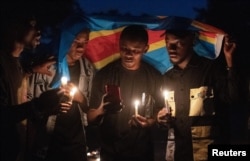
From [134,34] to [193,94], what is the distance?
1518 millimetres

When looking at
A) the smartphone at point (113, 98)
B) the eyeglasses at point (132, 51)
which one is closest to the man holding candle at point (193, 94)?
the eyeglasses at point (132, 51)

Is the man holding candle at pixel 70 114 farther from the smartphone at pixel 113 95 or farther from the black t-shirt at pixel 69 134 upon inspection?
the smartphone at pixel 113 95

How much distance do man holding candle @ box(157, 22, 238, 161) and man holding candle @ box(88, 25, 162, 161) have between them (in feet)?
1.20

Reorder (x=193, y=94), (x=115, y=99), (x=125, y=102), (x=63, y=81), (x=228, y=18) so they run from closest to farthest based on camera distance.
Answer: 1. (x=63, y=81)
2. (x=115, y=99)
3. (x=193, y=94)
4. (x=125, y=102)
5. (x=228, y=18)

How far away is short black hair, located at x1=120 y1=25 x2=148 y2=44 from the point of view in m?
8.98

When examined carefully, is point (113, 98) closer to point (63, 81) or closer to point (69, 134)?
point (63, 81)

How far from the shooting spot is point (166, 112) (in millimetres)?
8891

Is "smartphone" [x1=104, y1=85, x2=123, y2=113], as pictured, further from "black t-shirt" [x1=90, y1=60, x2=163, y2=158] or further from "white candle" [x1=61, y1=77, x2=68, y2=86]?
"white candle" [x1=61, y1=77, x2=68, y2=86]

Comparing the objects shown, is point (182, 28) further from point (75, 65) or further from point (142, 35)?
point (75, 65)

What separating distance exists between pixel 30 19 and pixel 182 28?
2785 millimetres

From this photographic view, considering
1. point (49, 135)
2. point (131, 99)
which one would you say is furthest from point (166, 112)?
point (49, 135)

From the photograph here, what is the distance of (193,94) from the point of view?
8.95 m

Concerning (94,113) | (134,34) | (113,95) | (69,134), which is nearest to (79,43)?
(134,34)

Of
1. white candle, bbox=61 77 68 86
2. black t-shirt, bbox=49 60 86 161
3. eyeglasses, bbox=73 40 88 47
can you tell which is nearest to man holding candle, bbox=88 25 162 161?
black t-shirt, bbox=49 60 86 161
